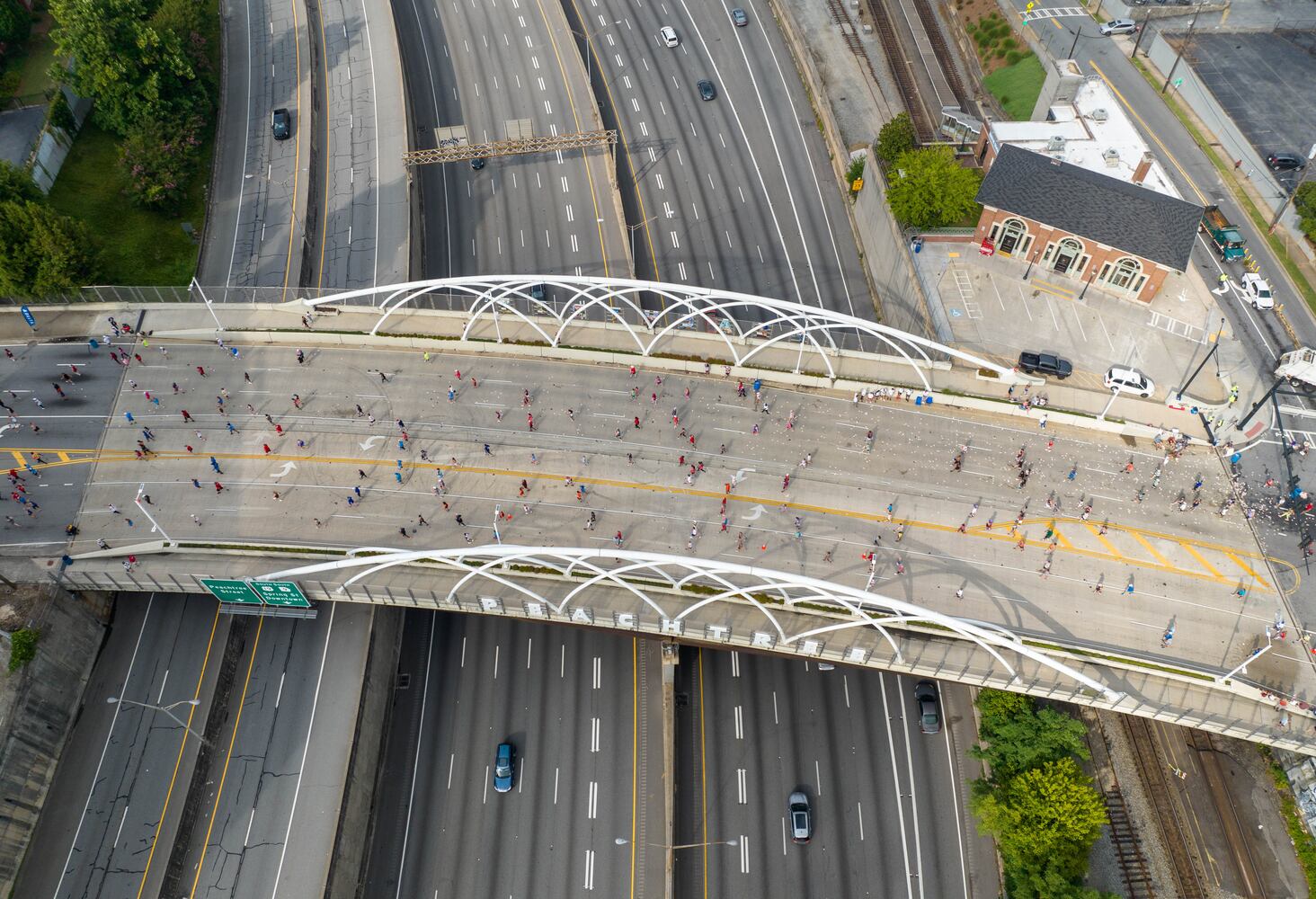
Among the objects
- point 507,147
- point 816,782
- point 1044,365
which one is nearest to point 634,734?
point 816,782

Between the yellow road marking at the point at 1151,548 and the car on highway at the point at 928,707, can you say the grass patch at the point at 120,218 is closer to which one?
the car on highway at the point at 928,707

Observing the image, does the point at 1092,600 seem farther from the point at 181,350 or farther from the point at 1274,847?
the point at 181,350

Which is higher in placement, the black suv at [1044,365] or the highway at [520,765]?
the black suv at [1044,365]

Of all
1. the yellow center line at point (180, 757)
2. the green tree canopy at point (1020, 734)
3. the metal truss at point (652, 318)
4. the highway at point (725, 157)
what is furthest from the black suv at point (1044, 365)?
the yellow center line at point (180, 757)

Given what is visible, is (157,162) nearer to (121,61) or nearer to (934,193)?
(121,61)

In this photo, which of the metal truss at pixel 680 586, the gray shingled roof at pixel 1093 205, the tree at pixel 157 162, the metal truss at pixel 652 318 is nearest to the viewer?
the metal truss at pixel 680 586

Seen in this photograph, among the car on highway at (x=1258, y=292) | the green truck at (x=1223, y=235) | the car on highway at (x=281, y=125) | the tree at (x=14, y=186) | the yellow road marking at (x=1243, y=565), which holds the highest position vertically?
the car on highway at (x=281, y=125)
